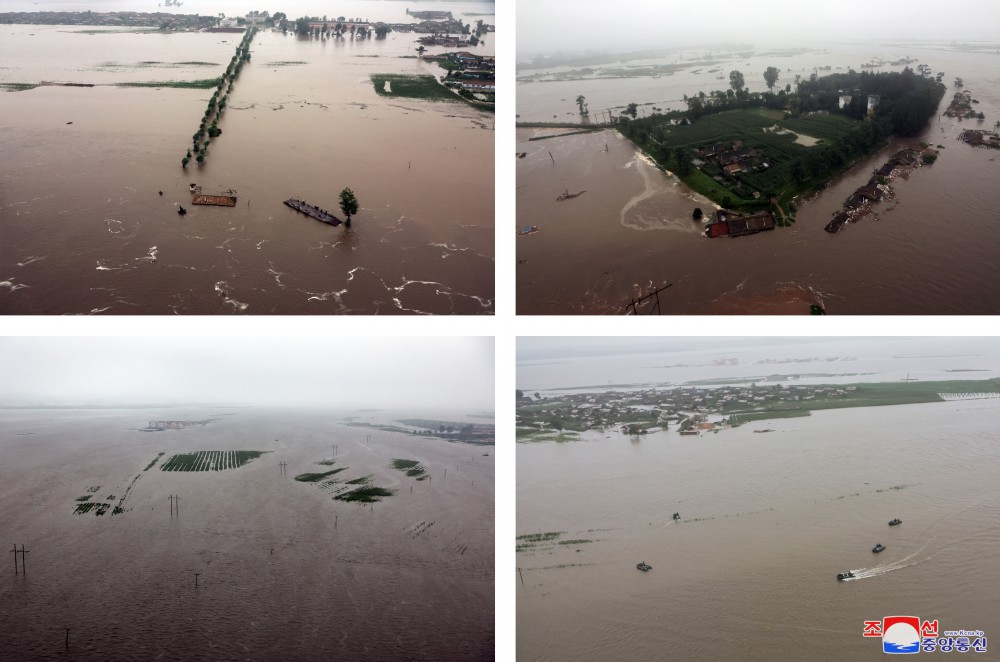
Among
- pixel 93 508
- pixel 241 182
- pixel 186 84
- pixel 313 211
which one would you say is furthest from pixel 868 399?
pixel 186 84

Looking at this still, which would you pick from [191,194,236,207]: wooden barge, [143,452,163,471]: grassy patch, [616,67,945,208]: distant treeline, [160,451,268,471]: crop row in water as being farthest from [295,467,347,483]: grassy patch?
[616,67,945,208]: distant treeline

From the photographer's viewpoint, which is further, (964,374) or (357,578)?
(357,578)

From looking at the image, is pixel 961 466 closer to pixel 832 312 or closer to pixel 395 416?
pixel 832 312

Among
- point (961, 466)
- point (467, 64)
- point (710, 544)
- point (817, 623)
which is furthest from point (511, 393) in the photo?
point (961, 466)

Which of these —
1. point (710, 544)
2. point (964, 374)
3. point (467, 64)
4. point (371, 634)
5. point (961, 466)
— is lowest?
point (371, 634)

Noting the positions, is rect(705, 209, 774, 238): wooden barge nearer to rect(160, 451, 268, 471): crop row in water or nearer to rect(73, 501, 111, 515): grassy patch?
rect(160, 451, 268, 471): crop row in water

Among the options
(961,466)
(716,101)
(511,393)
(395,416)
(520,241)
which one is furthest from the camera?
(716,101)
